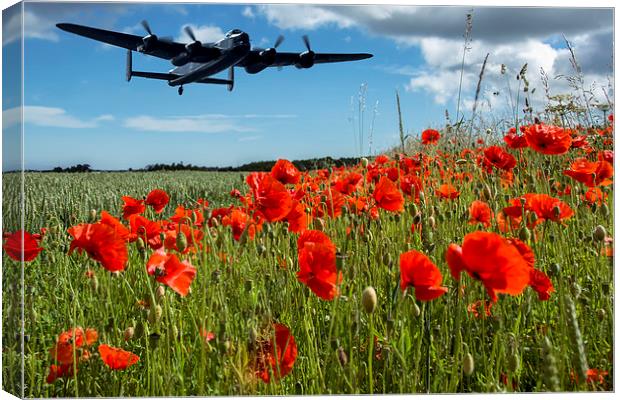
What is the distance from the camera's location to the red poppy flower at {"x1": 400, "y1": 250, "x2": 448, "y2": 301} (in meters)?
1.43

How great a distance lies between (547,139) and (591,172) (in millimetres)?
205

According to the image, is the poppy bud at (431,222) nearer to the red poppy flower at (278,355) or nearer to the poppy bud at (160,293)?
the red poppy flower at (278,355)

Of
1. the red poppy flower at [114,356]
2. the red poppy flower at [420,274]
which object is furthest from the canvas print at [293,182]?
the red poppy flower at [420,274]

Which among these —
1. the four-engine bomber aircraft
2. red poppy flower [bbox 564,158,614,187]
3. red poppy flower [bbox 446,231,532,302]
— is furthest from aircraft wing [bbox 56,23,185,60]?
red poppy flower [bbox 564,158,614,187]

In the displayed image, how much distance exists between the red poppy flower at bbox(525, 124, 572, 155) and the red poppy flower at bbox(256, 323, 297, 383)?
1.06 m

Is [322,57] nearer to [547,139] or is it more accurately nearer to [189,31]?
[189,31]

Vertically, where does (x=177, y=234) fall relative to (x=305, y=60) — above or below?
below

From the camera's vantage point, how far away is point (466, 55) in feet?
8.51

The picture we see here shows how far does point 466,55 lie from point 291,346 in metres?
1.42

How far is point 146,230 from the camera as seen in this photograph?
217 cm

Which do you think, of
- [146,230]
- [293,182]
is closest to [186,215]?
[146,230]

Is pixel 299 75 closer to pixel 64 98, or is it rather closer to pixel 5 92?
pixel 64 98

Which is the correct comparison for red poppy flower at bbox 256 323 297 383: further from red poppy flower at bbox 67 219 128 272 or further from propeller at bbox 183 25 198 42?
propeller at bbox 183 25 198 42

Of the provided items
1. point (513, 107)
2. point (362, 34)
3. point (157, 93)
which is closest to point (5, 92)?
point (157, 93)
